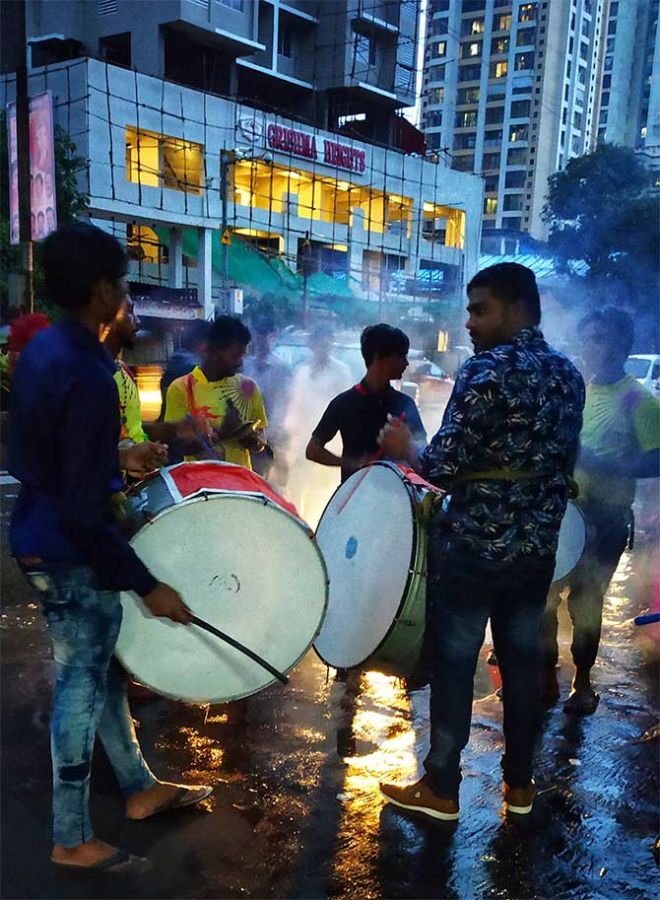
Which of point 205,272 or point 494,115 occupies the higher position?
point 494,115

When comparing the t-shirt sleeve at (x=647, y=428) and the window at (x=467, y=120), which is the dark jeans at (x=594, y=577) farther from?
the window at (x=467, y=120)

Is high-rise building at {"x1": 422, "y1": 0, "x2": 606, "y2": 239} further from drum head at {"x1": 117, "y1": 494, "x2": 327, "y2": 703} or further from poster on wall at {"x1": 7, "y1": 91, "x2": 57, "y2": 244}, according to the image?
drum head at {"x1": 117, "y1": 494, "x2": 327, "y2": 703}

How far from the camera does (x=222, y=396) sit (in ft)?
12.9

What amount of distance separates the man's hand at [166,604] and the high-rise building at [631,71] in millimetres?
7281

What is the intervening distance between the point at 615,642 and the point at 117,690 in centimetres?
318

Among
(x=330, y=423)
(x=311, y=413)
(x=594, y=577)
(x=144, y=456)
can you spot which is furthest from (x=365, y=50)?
(x=144, y=456)

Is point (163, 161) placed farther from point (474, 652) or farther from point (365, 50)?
point (474, 652)

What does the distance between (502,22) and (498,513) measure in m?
83.3

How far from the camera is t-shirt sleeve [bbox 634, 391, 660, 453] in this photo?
3.53 meters

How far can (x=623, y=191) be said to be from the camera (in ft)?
46.5

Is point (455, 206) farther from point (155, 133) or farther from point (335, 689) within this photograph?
point (335, 689)

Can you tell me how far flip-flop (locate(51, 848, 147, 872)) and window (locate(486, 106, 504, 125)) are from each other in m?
81.2

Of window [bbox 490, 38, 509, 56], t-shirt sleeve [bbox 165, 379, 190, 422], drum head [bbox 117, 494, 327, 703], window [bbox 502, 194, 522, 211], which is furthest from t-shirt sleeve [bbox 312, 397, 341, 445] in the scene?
window [bbox 502, 194, 522, 211]

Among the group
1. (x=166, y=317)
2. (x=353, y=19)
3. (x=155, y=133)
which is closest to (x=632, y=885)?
(x=166, y=317)
